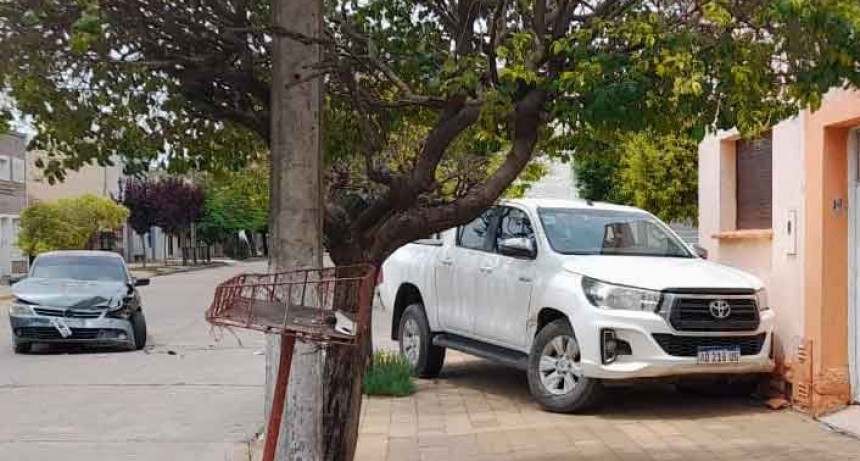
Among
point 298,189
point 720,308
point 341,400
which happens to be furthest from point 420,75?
point 720,308

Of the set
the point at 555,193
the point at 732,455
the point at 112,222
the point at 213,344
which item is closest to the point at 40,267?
the point at 213,344

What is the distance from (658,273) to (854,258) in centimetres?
161

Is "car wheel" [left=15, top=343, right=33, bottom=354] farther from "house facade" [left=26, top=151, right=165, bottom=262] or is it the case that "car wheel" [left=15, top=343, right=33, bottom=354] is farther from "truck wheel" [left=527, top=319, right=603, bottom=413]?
"house facade" [left=26, top=151, right=165, bottom=262]

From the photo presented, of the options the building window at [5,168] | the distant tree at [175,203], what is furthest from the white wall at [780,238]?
the distant tree at [175,203]

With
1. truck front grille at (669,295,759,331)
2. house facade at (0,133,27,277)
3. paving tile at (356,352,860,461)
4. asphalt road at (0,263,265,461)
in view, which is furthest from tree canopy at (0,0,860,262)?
house facade at (0,133,27,277)

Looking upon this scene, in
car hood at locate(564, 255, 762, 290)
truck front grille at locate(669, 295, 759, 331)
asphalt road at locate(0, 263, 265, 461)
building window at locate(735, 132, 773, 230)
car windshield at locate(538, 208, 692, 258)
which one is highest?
building window at locate(735, 132, 773, 230)

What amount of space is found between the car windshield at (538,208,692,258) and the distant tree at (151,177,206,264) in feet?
136

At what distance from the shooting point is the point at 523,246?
955 cm

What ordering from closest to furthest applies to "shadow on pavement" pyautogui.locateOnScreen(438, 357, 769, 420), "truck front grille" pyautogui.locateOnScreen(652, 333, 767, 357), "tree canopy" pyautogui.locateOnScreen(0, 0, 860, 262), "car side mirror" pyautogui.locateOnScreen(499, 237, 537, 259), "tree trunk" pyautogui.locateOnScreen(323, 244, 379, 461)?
"tree canopy" pyautogui.locateOnScreen(0, 0, 860, 262) < "tree trunk" pyautogui.locateOnScreen(323, 244, 379, 461) < "truck front grille" pyautogui.locateOnScreen(652, 333, 767, 357) < "shadow on pavement" pyautogui.locateOnScreen(438, 357, 769, 420) < "car side mirror" pyautogui.locateOnScreen(499, 237, 537, 259)

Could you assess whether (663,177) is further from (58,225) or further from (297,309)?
(58,225)

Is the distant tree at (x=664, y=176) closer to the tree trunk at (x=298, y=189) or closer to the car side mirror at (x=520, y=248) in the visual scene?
the car side mirror at (x=520, y=248)

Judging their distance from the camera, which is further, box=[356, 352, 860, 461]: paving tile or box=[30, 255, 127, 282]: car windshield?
box=[30, 255, 127, 282]: car windshield

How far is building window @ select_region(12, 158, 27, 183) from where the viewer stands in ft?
134

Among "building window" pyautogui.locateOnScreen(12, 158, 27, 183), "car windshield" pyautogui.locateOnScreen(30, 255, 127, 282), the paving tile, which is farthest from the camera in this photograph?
"building window" pyautogui.locateOnScreen(12, 158, 27, 183)
